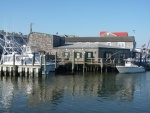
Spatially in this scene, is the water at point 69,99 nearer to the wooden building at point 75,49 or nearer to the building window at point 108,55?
the wooden building at point 75,49

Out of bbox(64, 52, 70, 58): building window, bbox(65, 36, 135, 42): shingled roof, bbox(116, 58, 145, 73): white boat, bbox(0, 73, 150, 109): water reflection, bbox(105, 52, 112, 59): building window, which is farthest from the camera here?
bbox(65, 36, 135, 42): shingled roof

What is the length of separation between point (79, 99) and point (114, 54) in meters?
35.8

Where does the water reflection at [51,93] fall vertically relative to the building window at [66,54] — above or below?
below

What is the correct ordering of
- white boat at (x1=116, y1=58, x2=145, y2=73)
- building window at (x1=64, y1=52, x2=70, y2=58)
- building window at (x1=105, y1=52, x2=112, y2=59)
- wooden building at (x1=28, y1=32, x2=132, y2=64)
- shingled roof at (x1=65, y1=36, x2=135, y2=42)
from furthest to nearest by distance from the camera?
shingled roof at (x1=65, y1=36, x2=135, y2=42), building window at (x1=64, y1=52, x2=70, y2=58), building window at (x1=105, y1=52, x2=112, y2=59), wooden building at (x1=28, y1=32, x2=132, y2=64), white boat at (x1=116, y1=58, x2=145, y2=73)

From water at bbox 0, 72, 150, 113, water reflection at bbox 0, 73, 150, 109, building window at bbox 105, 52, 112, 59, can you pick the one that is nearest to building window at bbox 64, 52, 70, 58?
building window at bbox 105, 52, 112, 59

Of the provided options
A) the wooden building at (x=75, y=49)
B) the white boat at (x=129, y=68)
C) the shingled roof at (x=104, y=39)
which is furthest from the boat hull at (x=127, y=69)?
the shingled roof at (x=104, y=39)

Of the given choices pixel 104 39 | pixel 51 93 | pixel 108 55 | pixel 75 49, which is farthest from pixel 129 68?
pixel 104 39

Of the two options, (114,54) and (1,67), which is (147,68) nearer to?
(114,54)

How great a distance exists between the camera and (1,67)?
45656 millimetres

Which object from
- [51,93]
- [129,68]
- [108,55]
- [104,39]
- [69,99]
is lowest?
[69,99]

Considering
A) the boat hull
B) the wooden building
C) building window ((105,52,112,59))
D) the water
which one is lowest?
the water

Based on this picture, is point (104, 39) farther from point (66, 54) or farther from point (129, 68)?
point (129, 68)

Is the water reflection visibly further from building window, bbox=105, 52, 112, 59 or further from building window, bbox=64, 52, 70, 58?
building window, bbox=105, 52, 112, 59

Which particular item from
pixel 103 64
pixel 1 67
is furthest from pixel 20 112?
pixel 103 64
